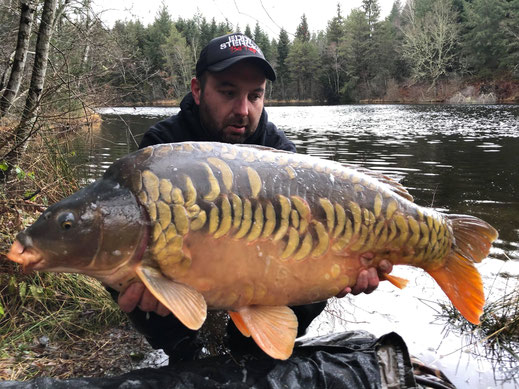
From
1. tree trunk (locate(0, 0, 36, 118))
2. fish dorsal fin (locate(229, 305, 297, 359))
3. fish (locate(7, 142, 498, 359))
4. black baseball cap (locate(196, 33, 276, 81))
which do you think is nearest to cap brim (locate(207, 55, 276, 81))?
black baseball cap (locate(196, 33, 276, 81))

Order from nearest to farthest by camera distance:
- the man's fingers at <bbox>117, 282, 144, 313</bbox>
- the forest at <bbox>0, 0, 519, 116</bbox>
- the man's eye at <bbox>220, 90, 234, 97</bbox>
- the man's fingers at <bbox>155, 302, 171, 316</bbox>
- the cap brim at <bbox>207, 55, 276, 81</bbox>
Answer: the man's fingers at <bbox>117, 282, 144, 313</bbox>
the man's fingers at <bbox>155, 302, 171, 316</bbox>
the cap brim at <bbox>207, 55, 276, 81</bbox>
the man's eye at <bbox>220, 90, 234, 97</bbox>
the forest at <bbox>0, 0, 519, 116</bbox>

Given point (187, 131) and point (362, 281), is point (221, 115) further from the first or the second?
point (362, 281)

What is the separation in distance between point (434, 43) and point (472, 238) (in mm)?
34229

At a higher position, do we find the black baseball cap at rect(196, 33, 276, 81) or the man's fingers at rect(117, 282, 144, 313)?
the black baseball cap at rect(196, 33, 276, 81)

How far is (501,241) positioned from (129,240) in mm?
3556

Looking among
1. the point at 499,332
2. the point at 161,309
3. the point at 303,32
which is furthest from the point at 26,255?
the point at 499,332

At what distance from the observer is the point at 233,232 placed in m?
1.09

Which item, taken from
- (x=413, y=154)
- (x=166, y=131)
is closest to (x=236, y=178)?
(x=166, y=131)

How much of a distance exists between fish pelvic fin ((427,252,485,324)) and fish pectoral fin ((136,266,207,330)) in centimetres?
83

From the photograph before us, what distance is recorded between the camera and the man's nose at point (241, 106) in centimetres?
183

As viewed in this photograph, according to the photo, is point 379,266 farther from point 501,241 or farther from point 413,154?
point 413,154

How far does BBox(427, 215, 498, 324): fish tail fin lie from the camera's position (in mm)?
1401

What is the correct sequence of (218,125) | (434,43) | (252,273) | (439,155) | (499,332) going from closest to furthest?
(252,273) < (218,125) < (499,332) < (439,155) < (434,43)

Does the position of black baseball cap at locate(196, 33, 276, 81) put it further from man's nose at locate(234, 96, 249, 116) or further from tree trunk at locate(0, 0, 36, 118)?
tree trunk at locate(0, 0, 36, 118)
